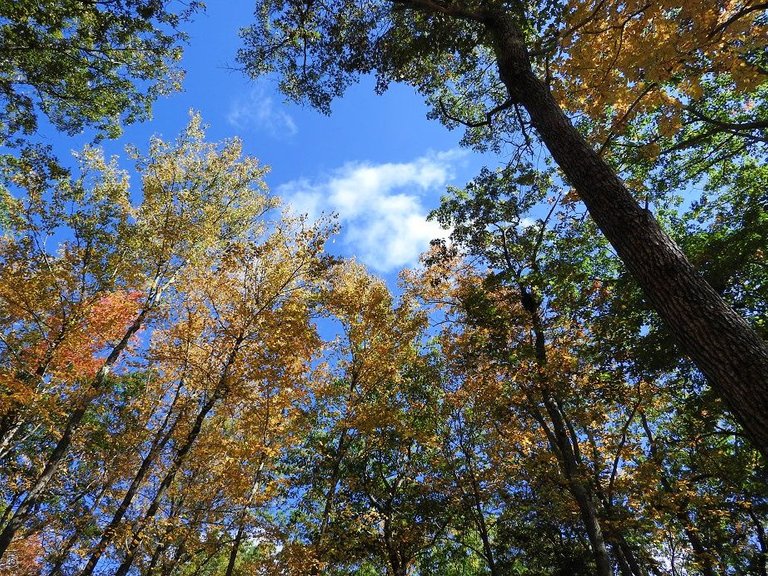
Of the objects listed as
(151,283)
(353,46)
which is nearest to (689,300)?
(353,46)

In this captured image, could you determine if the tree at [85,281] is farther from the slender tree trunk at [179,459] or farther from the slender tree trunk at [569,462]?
the slender tree trunk at [569,462]

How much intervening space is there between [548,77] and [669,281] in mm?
3568

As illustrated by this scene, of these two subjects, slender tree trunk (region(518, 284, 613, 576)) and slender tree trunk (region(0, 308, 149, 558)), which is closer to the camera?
slender tree trunk (region(0, 308, 149, 558))

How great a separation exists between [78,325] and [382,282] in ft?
28.1

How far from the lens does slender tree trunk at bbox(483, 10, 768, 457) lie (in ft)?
9.23

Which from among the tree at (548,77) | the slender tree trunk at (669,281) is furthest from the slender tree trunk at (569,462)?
the slender tree trunk at (669,281)

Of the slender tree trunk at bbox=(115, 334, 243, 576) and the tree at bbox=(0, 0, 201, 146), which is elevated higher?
the tree at bbox=(0, 0, 201, 146)

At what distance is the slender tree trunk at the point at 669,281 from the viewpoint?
9.23 feet

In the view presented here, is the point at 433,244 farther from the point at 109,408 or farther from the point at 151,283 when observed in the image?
the point at 109,408

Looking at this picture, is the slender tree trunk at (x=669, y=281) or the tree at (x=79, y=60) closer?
the slender tree trunk at (x=669, y=281)

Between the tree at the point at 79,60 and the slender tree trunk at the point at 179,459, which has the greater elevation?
the tree at the point at 79,60

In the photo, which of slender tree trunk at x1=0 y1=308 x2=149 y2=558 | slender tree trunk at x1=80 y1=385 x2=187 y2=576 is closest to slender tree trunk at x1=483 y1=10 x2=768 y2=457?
slender tree trunk at x1=80 y1=385 x2=187 y2=576

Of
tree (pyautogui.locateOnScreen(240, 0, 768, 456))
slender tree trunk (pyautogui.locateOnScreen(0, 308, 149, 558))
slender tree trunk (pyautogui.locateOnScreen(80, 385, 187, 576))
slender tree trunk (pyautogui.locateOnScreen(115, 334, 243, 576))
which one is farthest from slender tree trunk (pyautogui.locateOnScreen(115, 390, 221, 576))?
tree (pyautogui.locateOnScreen(240, 0, 768, 456))

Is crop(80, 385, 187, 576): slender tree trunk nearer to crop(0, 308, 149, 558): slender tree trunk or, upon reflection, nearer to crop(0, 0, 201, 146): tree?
crop(0, 308, 149, 558): slender tree trunk
